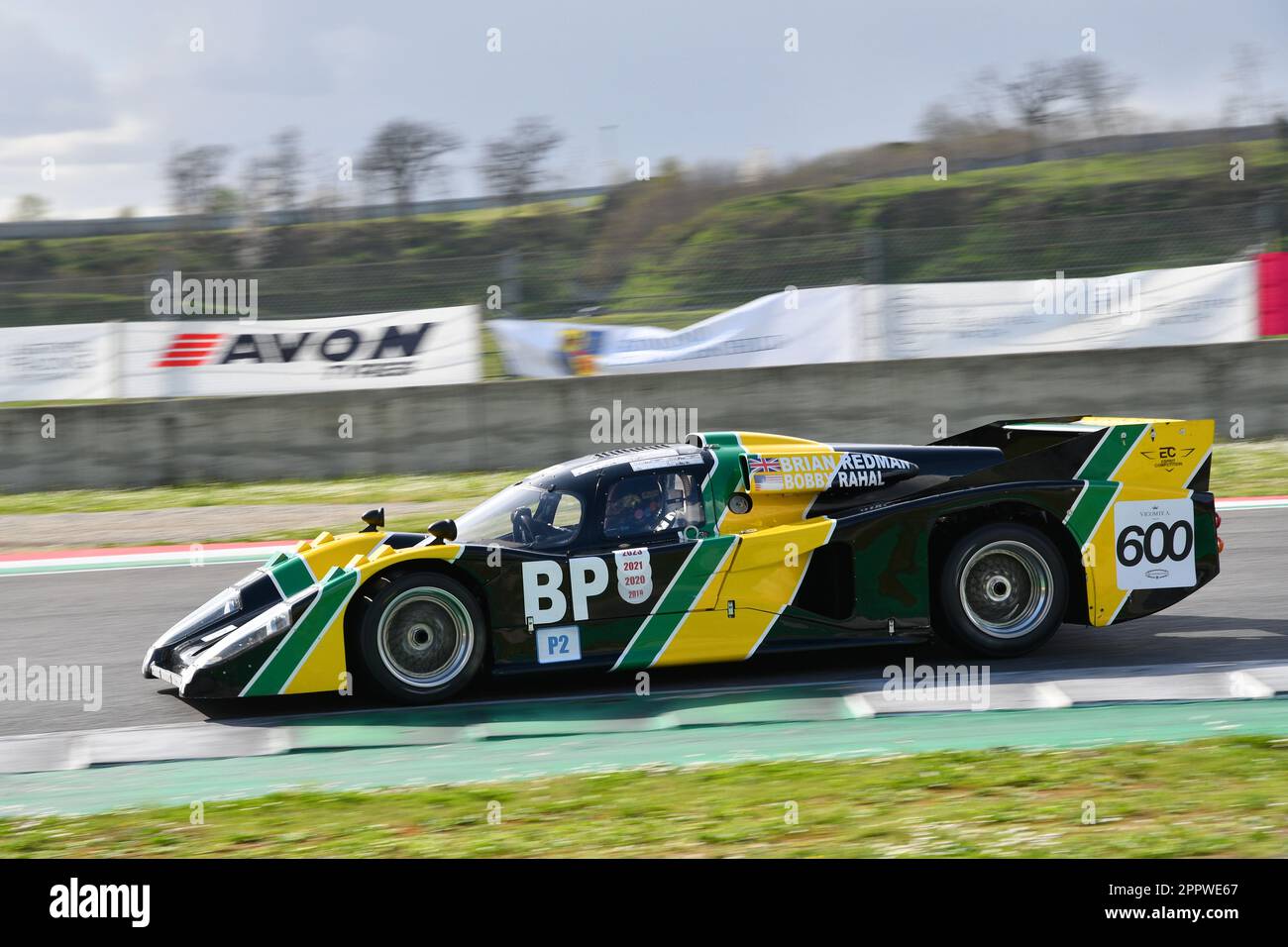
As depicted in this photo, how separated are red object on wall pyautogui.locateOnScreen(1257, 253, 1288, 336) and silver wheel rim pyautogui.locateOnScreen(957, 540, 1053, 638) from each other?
33.4 ft

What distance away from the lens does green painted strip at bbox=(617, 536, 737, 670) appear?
6551 millimetres

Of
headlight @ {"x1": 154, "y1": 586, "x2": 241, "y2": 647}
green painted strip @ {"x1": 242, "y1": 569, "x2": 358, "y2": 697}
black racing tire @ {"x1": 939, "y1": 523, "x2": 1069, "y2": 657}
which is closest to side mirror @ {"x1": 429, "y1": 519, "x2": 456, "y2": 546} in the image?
green painted strip @ {"x1": 242, "y1": 569, "x2": 358, "y2": 697}

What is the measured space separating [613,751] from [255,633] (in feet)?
5.93

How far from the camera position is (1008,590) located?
7047 mm

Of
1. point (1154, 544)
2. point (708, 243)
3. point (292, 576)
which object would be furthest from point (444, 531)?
point (708, 243)

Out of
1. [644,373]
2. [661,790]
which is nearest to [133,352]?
[644,373]

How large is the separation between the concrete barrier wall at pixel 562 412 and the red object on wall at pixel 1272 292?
0.57 m

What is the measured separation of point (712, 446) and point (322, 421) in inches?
369

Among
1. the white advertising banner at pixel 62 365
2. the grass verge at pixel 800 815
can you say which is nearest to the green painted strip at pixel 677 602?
the grass verge at pixel 800 815

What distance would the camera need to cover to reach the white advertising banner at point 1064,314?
615 inches

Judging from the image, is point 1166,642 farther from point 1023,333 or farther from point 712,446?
point 1023,333

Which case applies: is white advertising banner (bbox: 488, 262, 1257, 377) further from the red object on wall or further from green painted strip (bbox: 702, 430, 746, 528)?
green painted strip (bbox: 702, 430, 746, 528)

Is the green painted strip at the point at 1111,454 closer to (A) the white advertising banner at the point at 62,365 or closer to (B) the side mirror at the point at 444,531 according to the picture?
(B) the side mirror at the point at 444,531

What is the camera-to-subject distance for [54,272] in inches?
1529
